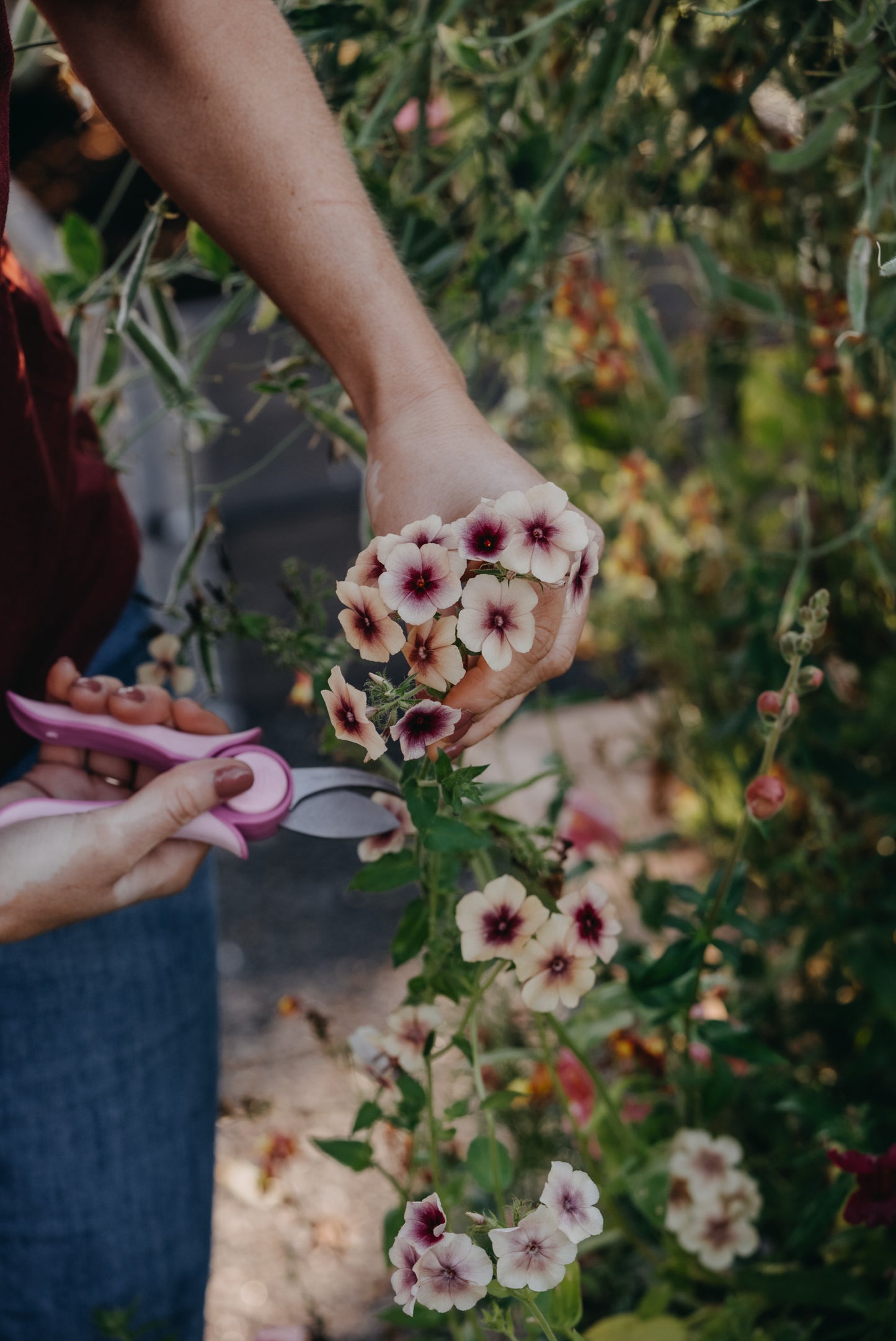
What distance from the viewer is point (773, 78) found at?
109 centimetres

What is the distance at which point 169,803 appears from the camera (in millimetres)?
692

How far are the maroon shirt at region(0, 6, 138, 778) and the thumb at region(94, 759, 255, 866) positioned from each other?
166 millimetres

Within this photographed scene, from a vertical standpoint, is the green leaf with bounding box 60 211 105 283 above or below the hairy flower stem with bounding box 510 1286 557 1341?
above

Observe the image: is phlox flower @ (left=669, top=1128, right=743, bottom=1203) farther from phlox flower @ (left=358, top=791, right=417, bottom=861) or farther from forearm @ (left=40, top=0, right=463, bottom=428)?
forearm @ (left=40, top=0, right=463, bottom=428)

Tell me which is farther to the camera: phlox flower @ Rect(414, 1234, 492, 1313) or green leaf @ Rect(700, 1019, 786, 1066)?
green leaf @ Rect(700, 1019, 786, 1066)

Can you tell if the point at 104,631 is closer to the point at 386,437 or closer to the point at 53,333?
the point at 53,333

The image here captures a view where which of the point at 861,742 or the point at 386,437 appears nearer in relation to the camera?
the point at 386,437

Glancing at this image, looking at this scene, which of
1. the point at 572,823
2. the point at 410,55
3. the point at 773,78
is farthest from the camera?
the point at 572,823

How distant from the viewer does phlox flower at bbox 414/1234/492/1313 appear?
536 millimetres

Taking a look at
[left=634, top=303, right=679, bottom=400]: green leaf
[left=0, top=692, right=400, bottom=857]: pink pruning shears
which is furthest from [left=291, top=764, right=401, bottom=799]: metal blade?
[left=634, top=303, right=679, bottom=400]: green leaf

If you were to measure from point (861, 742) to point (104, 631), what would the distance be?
939mm

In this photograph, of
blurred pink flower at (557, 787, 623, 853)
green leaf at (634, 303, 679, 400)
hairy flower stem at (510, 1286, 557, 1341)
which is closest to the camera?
hairy flower stem at (510, 1286, 557, 1341)

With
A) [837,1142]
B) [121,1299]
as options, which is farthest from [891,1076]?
[121,1299]

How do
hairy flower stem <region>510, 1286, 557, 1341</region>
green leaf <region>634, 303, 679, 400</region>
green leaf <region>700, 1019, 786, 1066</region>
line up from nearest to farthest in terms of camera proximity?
hairy flower stem <region>510, 1286, 557, 1341</region> → green leaf <region>700, 1019, 786, 1066</region> → green leaf <region>634, 303, 679, 400</region>
